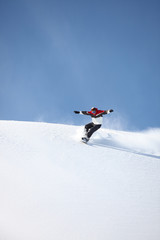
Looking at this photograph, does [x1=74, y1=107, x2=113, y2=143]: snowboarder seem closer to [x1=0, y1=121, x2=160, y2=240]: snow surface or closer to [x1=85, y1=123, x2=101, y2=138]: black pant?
[x1=85, y1=123, x2=101, y2=138]: black pant

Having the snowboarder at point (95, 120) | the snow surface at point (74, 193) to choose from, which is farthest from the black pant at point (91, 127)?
the snow surface at point (74, 193)

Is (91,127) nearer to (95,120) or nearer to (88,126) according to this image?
(88,126)

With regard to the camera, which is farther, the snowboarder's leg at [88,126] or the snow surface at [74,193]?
the snowboarder's leg at [88,126]

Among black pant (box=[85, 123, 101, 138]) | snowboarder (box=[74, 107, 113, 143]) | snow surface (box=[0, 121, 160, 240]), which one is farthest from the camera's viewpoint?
snowboarder (box=[74, 107, 113, 143])

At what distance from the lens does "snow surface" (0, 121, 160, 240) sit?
9.20 ft

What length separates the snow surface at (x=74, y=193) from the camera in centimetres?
280

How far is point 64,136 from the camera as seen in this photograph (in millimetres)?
7715

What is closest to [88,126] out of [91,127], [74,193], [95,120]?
[91,127]

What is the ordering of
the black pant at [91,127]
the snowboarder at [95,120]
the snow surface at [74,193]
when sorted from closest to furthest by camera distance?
the snow surface at [74,193] → the black pant at [91,127] → the snowboarder at [95,120]

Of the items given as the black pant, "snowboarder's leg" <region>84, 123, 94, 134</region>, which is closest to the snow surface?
the black pant

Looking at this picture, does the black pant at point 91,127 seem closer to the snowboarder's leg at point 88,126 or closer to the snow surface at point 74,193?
the snowboarder's leg at point 88,126

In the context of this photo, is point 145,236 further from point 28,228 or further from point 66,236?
point 28,228

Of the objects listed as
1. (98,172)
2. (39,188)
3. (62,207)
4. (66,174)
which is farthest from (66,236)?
(98,172)

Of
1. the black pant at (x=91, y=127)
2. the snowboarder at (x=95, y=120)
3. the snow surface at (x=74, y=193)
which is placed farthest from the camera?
the snowboarder at (x=95, y=120)
